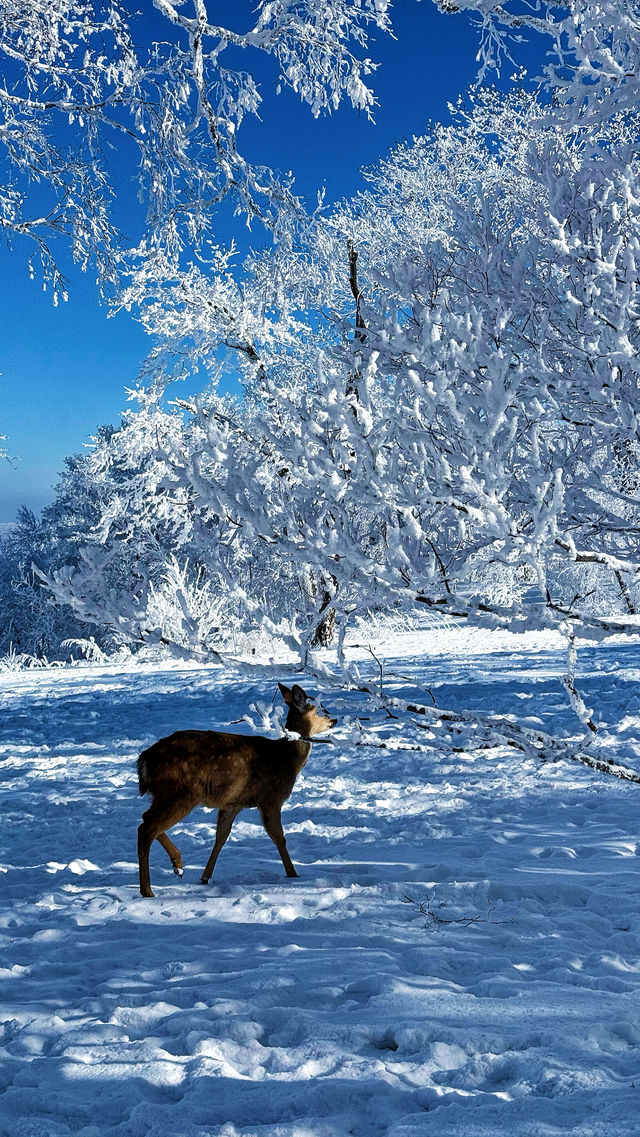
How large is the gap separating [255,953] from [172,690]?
923 centimetres

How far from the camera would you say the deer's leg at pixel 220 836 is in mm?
4973

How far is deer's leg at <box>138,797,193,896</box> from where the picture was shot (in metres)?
4.67

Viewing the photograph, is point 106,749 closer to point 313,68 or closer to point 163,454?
point 163,454

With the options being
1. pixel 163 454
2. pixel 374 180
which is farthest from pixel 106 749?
pixel 374 180

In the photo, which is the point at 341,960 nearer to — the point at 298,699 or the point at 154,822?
the point at 154,822

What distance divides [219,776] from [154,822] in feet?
1.57

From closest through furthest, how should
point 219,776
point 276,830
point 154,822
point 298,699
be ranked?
point 154,822
point 219,776
point 276,830
point 298,699

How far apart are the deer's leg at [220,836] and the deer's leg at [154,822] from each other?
391mm

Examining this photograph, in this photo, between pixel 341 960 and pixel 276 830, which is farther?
pixel 276 830

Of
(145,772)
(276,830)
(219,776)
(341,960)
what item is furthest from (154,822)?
(341,960)

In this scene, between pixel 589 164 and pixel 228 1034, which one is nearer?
pixel 228 1034

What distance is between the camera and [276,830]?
16.6 ft

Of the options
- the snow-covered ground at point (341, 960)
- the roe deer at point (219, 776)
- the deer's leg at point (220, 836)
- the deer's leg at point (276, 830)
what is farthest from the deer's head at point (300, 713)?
the snow-covered ground at point (341, 960)

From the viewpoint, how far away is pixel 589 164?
4.47 meters
